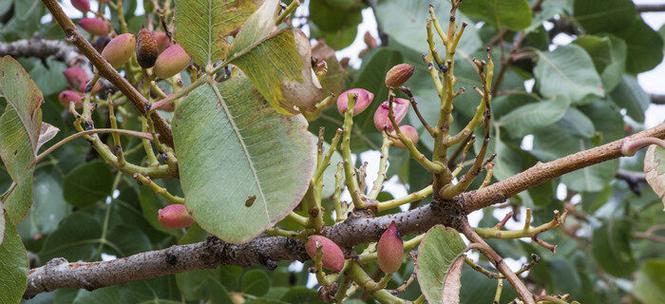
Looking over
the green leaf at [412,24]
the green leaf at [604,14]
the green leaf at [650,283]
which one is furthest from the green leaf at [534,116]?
the green leaf at [650,283]

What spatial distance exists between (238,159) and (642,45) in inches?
47.5

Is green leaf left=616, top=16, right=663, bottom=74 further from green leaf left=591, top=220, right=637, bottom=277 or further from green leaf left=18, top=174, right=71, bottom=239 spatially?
green leaf left=18, top=174, right=71, bottom=239

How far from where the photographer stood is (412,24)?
138 centimetres

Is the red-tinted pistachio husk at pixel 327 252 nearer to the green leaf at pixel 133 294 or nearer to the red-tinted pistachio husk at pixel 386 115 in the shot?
the red-tinted pistachio husk at pixel 386 115

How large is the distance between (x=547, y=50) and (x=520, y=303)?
96cm

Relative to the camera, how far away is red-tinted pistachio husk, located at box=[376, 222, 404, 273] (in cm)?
73

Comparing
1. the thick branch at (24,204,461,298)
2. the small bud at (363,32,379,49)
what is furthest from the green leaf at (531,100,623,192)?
the thick branch at (24,204,461,298)

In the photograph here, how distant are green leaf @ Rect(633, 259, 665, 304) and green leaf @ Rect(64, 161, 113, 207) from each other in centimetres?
114

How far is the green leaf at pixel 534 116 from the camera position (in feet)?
→ 4.50

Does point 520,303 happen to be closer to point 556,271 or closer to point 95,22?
point 95,22

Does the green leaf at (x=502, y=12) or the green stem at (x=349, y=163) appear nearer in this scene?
the green stem at (x=349, y=163)

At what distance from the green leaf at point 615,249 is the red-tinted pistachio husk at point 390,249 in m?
1.31

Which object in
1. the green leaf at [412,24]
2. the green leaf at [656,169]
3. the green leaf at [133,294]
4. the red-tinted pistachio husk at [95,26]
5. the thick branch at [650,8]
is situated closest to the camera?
the green leaf at [656,169]

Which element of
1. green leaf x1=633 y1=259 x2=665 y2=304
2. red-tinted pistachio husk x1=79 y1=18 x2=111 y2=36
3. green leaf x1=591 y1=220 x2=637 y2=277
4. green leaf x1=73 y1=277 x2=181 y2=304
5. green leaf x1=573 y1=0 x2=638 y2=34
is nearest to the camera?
green leaf x1=633 y1=259 x2=665 y2=304
